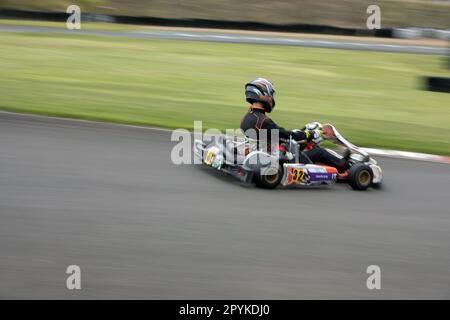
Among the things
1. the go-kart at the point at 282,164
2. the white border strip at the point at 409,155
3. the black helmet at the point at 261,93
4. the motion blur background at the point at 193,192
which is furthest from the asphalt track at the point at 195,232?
the white border strip at the point at 409,155

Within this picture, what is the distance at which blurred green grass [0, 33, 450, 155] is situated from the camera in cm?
1229

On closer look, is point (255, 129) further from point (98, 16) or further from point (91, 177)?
point (98, 16)

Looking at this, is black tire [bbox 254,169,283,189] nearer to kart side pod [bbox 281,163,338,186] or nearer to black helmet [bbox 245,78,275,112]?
kart side pod [bbox 281,163,338,186]

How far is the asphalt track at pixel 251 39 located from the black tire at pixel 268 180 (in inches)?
653

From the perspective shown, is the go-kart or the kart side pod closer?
the go-kart

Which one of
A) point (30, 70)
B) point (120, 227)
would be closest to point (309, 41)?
point (30, 70)

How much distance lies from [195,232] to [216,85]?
10.3 m

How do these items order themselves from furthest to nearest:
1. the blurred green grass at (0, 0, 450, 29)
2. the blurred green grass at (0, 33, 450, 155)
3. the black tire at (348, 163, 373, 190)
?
the blurred green grass at (0, 0, 450, 29) → the blurred green grass at (0, 33, 450, 155) → the black tire at (348, 163, 373, 190)

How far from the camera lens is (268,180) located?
26.3ft

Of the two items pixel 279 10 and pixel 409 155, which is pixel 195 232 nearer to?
pixel 409 155

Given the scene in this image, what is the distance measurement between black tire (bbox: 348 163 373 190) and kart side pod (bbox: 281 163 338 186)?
205 millimetres

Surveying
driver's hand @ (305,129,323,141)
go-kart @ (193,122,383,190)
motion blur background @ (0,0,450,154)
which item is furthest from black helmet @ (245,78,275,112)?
motion blur background @ (0,0,450,154)
